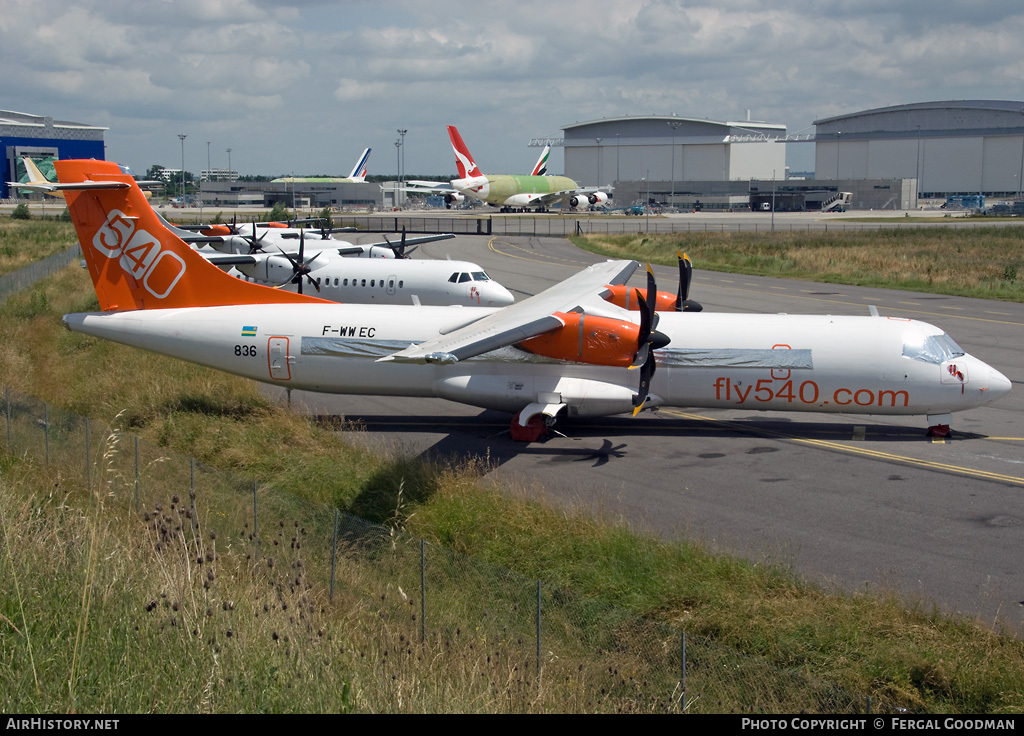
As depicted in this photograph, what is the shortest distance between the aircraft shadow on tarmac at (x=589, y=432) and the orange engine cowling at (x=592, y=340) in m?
2.24

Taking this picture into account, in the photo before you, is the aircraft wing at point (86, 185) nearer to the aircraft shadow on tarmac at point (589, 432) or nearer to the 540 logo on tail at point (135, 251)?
the 540 logo on tail at point (135, 251)

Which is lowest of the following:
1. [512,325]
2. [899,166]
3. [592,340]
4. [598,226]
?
[592,340]

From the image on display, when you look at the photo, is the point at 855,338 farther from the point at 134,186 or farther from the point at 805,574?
the point at 134,186

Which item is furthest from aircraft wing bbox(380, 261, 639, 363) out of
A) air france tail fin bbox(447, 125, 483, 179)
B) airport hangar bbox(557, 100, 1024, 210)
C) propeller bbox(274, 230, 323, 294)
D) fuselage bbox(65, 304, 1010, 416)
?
airport hangar bbox(557, 100, 1024, 210)

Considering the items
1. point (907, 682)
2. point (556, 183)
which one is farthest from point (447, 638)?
point (556, 183)

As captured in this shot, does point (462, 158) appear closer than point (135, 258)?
No

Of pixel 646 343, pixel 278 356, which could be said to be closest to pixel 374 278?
pixel 278 356

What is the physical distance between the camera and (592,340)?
73.2 ft

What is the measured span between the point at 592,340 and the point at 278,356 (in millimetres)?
8562

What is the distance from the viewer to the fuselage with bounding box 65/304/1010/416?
22734 mm

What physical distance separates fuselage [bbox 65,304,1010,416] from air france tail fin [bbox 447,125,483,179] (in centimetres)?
11084

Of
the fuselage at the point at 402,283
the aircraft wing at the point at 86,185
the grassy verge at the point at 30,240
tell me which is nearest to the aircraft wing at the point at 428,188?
the grassy verge at the point at 30,240

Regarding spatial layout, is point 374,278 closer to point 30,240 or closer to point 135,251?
point 135,251
